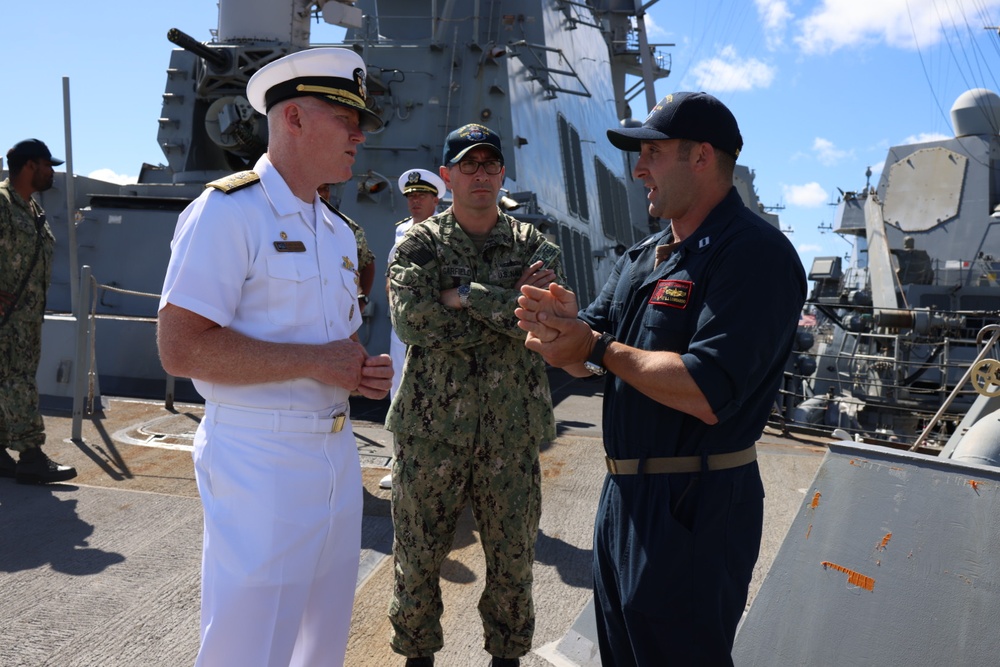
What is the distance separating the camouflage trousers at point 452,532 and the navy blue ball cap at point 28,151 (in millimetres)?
3332

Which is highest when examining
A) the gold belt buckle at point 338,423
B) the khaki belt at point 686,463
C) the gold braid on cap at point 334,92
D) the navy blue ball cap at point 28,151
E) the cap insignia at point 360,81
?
the navy blue ball cap at point 28,151

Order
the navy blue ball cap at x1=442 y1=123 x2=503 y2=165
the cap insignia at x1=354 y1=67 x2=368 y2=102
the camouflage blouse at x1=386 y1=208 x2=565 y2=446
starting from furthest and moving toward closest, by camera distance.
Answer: the navy blue ball cap at x1=442 y1=123 x2=503 y2=165, the camouflage blouse at x1=386 y1=208 x2=565 y2=446, the cap insignia at x1=354 y1=67 x2=368 y2=102

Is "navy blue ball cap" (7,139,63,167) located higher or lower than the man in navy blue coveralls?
higher

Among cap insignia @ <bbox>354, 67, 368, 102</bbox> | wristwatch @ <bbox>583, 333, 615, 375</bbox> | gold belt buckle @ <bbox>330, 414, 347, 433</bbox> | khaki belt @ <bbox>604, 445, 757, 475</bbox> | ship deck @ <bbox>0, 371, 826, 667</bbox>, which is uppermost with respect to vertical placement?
cap insignia @ <bbox>354, 67, 368, 102</bbox>

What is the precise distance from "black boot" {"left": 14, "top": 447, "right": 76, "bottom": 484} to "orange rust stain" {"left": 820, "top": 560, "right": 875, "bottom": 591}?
4316mm

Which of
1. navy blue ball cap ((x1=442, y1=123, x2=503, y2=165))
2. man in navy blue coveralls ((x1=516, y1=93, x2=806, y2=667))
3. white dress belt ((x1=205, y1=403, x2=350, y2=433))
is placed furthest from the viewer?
navy blue ball cap ((x1=442, y1=123, x2=503, y2=165))

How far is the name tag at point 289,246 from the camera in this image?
6.42ft

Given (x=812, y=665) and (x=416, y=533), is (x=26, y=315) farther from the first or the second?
(x=812, y=665)

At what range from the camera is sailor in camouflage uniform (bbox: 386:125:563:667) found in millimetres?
2762

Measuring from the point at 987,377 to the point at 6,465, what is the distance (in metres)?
5.02

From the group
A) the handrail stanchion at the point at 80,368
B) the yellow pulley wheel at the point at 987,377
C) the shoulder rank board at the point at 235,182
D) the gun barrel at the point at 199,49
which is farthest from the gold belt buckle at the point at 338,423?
the gun barrel at the point at 199,49

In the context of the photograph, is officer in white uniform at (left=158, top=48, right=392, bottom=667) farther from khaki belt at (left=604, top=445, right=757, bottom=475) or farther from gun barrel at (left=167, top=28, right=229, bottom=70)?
gun barrel at (left=167, top=28, right=229, bottom=70)

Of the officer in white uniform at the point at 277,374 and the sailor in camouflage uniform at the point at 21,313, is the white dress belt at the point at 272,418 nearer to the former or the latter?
the officer in white uniform at the point at 277,374

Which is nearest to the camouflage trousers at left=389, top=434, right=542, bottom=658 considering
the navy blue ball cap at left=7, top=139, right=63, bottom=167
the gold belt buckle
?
the gold belt buckle
